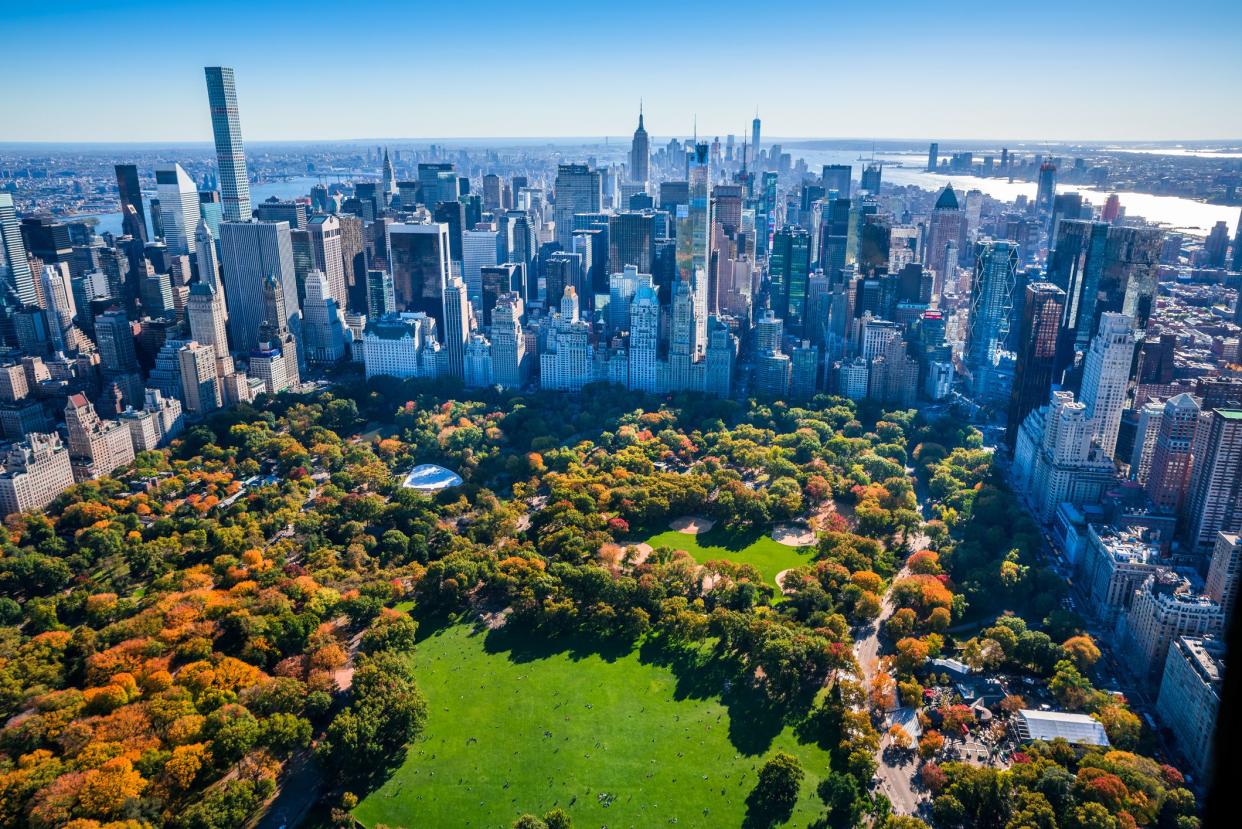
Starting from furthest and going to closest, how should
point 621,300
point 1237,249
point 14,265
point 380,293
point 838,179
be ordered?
point 838,179, point 1237,249, point 380,293, point 621,300, point 14,265

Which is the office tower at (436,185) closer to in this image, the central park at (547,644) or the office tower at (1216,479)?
the central park at (547,644)

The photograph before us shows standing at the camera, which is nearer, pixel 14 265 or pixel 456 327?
pixel 456 327

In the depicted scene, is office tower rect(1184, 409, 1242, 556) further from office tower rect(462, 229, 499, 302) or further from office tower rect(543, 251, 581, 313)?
office tower rect(462, 229, 499, 302)

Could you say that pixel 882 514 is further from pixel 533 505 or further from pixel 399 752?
pixel 399 752

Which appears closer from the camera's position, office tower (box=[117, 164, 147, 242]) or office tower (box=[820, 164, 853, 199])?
office tower (box=[117, 164, 147, 242])

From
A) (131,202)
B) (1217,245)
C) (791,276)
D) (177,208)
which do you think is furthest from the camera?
(131,202)

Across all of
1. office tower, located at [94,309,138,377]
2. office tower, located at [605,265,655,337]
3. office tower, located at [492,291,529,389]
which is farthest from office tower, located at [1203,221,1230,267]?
office tower, located at [94,309,138,377]

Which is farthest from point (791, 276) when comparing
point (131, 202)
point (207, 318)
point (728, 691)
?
point (131, 202)

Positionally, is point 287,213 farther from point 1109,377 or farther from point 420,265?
point 1109,377
